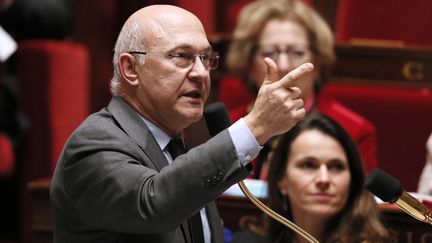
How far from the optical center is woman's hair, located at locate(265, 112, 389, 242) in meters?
1.06

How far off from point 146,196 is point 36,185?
26.8 inches

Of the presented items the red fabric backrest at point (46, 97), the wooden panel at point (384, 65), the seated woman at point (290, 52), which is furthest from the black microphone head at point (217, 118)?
the red fabric backrest at point (46, 97)

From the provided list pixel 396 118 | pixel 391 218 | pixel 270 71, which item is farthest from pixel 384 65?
pixel 270 71

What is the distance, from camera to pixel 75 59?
1.67 m

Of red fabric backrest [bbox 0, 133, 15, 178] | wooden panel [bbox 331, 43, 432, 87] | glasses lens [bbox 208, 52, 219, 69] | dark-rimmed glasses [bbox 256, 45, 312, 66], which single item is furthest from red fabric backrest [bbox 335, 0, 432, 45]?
glasses lens [bbox 208, 52, 219, 69]

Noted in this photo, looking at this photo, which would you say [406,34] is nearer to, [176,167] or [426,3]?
[426,3]

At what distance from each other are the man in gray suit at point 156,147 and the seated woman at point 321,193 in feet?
0.91

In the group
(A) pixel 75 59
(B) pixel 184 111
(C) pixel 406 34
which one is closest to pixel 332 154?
(B) pixel 184 111

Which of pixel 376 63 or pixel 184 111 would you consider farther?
pixel 376 63

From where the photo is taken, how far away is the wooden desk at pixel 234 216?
1.10 meters

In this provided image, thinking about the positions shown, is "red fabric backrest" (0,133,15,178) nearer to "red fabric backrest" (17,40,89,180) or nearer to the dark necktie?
"red fabric backrest" (17,40,89,180)

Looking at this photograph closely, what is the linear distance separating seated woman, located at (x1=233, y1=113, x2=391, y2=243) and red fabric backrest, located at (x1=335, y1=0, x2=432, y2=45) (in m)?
0.54

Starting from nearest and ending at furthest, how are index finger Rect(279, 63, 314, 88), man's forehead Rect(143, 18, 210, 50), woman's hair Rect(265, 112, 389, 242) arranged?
index finger Rect(279, 63, 314, 88) < man's forehead Rect(143, 18, 210, 50) < woman's hair Rect(265, 112, 389, 242)

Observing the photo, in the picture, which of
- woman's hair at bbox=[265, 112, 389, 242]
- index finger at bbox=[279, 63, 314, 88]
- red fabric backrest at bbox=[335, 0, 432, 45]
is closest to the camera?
index finger at bbox=[279, 63, 314, 88]
